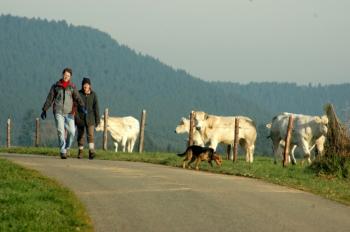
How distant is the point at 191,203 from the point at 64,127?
990 cm

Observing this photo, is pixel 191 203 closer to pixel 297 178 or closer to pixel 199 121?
pixel 297 178

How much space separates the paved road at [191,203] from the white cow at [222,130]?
→ 49.1ft

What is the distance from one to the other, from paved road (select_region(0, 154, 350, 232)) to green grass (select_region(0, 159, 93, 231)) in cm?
31

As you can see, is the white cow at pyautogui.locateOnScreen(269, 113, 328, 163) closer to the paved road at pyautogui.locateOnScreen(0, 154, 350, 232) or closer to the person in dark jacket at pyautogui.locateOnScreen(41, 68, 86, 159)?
the person in dark jacket at pyautogui.locateOnScreen(41, 68, 86, 159)

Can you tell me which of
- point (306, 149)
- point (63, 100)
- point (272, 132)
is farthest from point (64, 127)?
point (272, 132)

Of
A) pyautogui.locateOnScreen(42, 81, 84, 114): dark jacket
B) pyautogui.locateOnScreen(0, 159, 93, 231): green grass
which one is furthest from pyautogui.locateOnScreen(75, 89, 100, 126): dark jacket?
pyautogui.locateOnScreen(0, 159, 93, 231): green grass

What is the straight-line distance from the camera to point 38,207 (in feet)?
39.4

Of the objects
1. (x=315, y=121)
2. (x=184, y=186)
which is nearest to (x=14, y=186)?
(x=184, y=186)

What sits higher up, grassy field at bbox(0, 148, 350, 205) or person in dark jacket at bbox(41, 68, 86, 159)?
person in dark jacket at bbox(41, 68, 86, 159)

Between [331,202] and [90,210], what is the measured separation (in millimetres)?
5150

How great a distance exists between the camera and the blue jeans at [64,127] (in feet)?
73.8

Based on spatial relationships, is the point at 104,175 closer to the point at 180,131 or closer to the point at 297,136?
the point at 297,136

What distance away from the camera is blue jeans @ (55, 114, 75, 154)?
73.8 ft

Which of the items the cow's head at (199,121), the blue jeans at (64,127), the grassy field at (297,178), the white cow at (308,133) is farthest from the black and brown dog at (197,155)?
the cow's head at (199,121)
